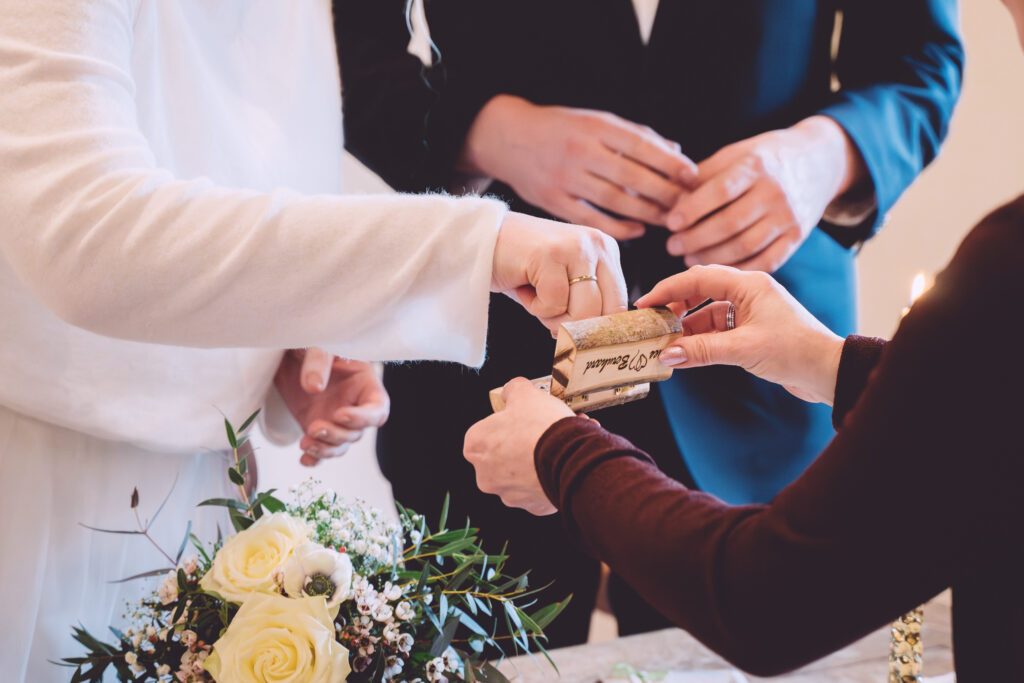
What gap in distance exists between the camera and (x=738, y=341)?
894mm

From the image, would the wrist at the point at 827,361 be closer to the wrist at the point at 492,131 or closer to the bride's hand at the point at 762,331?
the bride's hand at the point at 762,331

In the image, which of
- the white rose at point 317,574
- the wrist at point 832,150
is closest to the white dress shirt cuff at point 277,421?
the white rose at point 317,574

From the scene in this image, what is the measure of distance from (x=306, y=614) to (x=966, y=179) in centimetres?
233

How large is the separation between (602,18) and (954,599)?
81 cm

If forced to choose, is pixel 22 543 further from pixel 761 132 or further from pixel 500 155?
pixel 761 132

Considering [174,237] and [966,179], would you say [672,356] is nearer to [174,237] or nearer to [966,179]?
[174,237]

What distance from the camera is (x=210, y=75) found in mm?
921

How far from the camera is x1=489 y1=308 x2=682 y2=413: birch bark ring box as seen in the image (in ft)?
2.43

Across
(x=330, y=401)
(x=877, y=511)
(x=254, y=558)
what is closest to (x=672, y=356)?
(x=877, y=511)

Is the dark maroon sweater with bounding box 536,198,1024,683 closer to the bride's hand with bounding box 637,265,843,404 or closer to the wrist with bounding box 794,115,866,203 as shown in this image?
the bride's hand with bounding box 637,265,843,404

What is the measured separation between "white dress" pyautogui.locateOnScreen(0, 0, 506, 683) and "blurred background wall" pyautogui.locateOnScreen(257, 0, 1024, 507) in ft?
6.61

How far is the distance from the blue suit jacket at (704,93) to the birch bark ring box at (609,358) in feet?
1.23

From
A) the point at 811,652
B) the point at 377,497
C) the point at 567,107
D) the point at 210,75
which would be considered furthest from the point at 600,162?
the point at 377,497

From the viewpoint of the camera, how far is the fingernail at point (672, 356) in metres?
0.82
